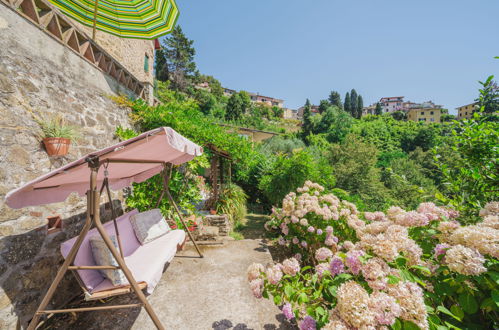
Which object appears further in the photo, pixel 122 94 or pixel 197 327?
pixel 122 94

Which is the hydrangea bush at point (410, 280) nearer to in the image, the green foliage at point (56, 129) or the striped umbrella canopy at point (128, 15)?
the green foliage at point (56, 129)

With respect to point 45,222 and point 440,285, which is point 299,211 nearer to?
point 440,285

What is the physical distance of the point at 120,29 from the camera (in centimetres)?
430

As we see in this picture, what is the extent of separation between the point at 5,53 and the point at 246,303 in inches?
157

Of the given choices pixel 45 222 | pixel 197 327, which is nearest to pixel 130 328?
pixel 197 327

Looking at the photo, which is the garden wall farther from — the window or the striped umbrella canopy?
the window

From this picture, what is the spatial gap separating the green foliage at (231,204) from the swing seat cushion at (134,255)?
291 cm

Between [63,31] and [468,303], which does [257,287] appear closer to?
[468,303]

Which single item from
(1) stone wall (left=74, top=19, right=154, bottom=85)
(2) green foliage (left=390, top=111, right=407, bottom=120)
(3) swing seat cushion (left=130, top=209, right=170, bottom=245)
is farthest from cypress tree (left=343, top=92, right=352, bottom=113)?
(3) swing seat cushion (left=130, top=209, right=170, bottom=245)

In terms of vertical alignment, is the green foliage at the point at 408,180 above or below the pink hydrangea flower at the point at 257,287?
below

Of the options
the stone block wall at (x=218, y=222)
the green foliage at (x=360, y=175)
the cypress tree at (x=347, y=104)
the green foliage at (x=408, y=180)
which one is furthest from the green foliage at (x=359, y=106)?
the stone block wall at (x=218, y=222)

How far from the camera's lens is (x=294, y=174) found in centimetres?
652

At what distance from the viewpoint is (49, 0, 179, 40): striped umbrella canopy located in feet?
13.1

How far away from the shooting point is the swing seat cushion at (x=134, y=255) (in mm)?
2023
